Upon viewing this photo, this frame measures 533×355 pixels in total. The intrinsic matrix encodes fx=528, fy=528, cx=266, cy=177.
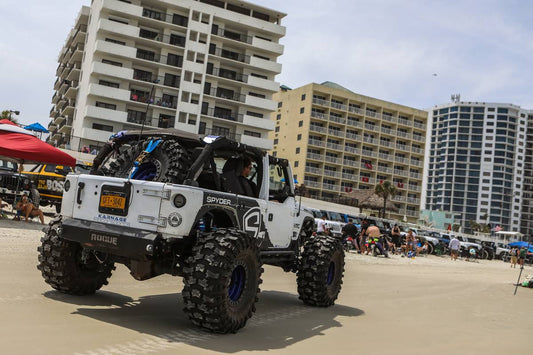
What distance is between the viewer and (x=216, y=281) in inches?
214

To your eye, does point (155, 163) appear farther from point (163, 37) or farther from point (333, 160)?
point (333, 160)

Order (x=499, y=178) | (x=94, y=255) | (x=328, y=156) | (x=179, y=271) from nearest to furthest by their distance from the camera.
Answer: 1. (x=179, y=271)
2. (x=94, y=255)
3. (x=328, y=156)
4. (x=499, y=178)

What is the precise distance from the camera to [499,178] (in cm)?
17612

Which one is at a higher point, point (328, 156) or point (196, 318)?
point (328, 156)

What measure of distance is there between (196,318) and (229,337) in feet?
1.33

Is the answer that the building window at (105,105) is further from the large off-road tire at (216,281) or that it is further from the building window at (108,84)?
the large off-road tire at (216,281)

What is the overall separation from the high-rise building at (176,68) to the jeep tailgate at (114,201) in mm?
47501

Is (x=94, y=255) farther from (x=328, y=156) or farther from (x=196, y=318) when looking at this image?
(x=328, y=156)

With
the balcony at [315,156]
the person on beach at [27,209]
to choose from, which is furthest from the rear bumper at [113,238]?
the balcony at [315,156]

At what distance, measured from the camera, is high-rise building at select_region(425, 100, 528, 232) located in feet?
575

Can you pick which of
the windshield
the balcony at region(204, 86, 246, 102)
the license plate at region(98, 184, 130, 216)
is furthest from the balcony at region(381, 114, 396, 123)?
the license plate at region(98, 184, 130, 216)

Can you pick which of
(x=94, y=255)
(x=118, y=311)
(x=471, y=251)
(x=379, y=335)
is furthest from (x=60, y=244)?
(x=471, y=251)

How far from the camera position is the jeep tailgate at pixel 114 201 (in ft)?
18.9

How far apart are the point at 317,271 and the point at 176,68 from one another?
56.5 m
